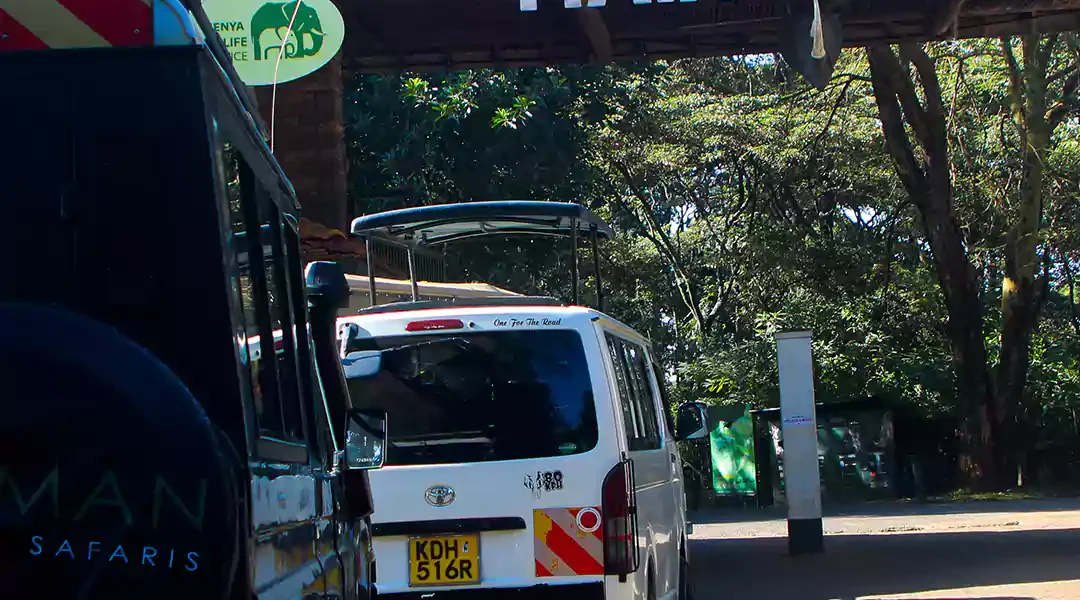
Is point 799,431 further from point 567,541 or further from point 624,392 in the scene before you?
point 567,541

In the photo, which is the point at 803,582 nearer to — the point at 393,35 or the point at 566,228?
the point at 566,228

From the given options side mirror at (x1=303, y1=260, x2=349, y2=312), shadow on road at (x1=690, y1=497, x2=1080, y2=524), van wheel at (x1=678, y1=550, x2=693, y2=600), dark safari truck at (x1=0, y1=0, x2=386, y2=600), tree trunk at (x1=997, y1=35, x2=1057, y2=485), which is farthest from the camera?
shadow on road at (x1=690, y1=497, x2=1080, y2=524)

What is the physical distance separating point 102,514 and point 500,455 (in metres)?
4.06

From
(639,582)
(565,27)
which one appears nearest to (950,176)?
(565,27)

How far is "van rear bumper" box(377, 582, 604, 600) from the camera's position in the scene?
19.9 ft

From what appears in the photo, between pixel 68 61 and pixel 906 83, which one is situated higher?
pixel 906 83

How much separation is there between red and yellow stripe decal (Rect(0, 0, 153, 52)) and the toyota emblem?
3.98m

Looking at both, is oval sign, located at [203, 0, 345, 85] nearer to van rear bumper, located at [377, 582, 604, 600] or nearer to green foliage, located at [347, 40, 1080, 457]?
van rear bumper, located at [377, 582, 604, 600]

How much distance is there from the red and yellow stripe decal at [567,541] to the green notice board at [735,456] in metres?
17.0

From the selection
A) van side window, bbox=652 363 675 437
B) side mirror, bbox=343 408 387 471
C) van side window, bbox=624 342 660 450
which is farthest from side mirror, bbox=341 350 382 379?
van side window, bbox=652 363 675 437

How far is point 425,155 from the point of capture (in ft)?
51.6

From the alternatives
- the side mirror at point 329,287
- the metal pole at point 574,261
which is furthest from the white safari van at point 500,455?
the side mirror at point 329,287

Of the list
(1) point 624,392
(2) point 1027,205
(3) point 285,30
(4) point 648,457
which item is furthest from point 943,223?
(1) point 624,392

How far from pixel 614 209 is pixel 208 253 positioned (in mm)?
Answer: 27916
